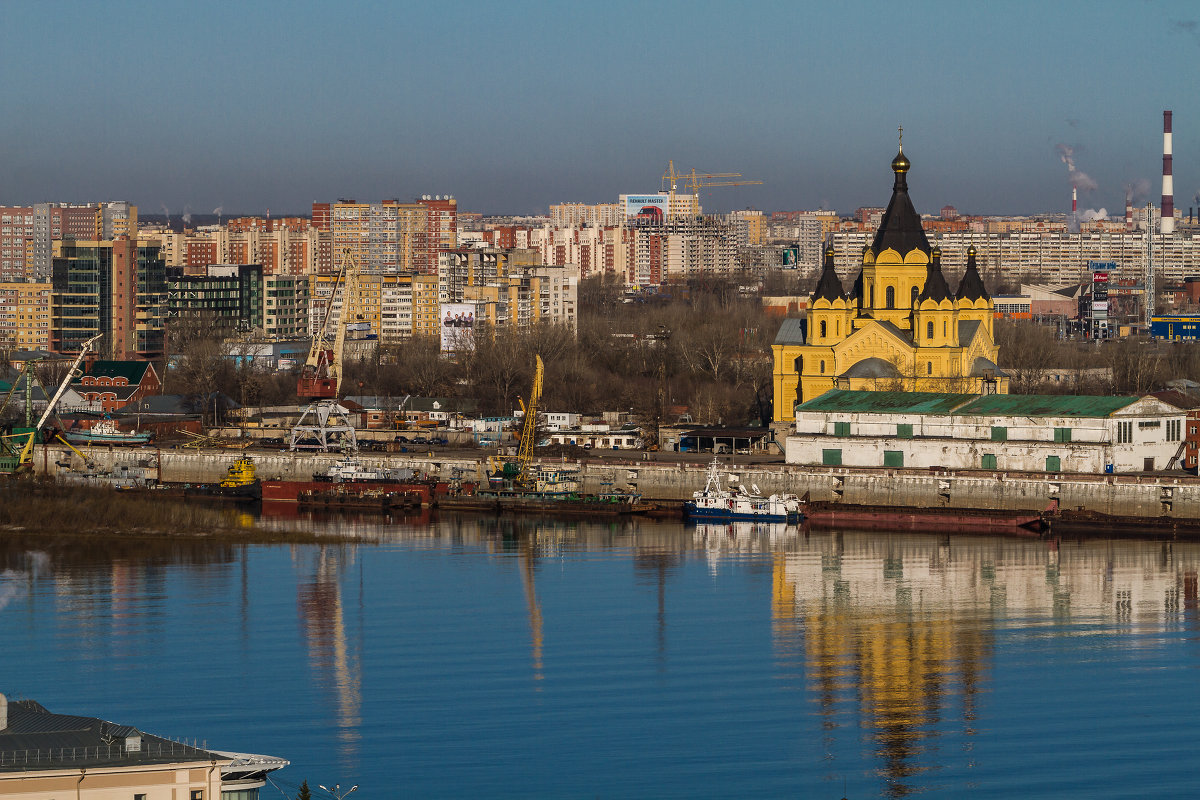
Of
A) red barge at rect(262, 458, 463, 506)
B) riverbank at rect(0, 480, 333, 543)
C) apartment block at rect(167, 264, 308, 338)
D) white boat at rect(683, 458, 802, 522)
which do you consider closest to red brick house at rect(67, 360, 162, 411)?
red barge at rect(262, 458, 463, 506)

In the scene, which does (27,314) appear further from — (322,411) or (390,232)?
(322,411)

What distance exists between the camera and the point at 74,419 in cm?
4766

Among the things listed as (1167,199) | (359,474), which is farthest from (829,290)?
(1167,199)

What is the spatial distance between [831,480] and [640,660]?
14.7m

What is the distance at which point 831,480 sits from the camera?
1394 inches

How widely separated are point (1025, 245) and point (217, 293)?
2272 inches

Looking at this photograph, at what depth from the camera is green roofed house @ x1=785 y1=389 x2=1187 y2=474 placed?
3406 cm

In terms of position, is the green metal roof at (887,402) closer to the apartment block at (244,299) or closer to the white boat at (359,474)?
the white boat at (359,474)

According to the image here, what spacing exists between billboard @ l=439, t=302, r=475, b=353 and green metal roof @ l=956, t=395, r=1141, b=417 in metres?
26.9

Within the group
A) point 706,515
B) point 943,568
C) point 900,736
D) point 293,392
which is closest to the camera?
point 900,736

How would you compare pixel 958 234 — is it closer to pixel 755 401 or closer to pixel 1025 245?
pixel 1025 245

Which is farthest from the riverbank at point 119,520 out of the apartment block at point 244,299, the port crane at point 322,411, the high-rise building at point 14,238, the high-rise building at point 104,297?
the high-rise building at point 14,238

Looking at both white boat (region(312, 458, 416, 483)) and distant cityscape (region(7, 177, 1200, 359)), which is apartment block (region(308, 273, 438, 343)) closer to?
distant cityscape (region(7, 177, 1200, 359))

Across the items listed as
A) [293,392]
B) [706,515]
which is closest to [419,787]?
[706,515]
